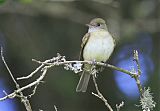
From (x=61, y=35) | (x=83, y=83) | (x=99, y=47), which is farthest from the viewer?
(x=61, y=35)

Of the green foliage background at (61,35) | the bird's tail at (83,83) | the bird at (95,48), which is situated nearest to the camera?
the bird's tail at (83,83)

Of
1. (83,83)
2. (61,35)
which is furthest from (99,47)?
(61,35)

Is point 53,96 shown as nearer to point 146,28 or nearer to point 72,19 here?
point 72,19

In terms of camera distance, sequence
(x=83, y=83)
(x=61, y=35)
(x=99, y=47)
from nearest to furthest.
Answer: (x=83, y=83), (x=99, y=47), (x=61, y=35)

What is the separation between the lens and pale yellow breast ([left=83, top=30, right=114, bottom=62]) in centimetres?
526

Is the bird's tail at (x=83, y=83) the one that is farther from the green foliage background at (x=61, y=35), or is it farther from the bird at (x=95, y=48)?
the green foliage background at (x=61, y=35)

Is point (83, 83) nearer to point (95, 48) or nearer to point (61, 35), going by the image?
point (95, 48)

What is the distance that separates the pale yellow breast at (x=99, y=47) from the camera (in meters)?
5.26

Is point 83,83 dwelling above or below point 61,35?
below

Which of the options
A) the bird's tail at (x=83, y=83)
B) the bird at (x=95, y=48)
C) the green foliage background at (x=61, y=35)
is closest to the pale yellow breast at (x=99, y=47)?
the bird at (x=95, y=48)

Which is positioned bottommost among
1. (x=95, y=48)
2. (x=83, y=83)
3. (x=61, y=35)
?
(x=83, y=83)

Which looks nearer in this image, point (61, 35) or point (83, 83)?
point (83, 83)

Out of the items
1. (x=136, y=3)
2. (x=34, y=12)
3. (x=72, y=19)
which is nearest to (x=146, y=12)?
(x=136, y=3)

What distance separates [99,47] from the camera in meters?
5.32
